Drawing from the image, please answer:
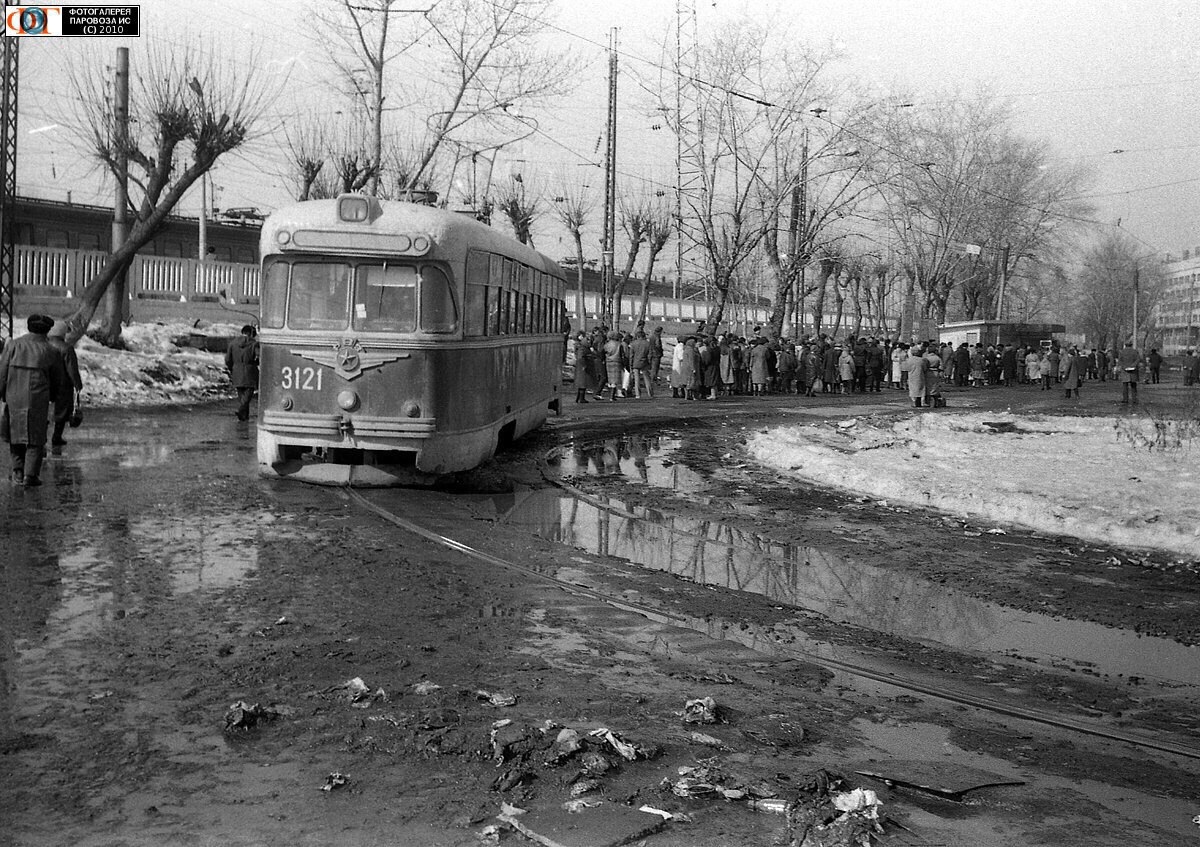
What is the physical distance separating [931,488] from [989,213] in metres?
49.4

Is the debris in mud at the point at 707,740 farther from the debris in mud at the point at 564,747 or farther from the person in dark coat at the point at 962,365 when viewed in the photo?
the person in dark coat at the point at 962,365

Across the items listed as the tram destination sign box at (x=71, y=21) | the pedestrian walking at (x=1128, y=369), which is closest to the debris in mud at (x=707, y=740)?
the tram destination sign box at (x=71, y=21)

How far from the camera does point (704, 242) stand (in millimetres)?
40719

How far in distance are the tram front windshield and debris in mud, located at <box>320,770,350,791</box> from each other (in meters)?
7.98

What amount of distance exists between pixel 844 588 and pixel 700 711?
3.70m

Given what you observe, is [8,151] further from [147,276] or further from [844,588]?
[844,588]

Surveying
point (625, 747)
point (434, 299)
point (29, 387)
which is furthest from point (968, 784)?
point (29, 387)

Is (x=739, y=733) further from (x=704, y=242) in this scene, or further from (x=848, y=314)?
(x=848, y=314)

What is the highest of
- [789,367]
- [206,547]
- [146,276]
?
[146,276]

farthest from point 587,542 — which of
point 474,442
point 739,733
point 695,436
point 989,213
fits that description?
point 989,213

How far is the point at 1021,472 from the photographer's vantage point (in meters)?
15.2

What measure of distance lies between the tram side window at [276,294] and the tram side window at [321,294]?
14 cm

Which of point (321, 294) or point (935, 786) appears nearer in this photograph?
point (935, 786)

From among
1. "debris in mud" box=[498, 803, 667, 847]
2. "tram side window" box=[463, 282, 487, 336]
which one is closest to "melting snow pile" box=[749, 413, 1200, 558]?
"tram side window" box=[463, 282, 487, 336]
